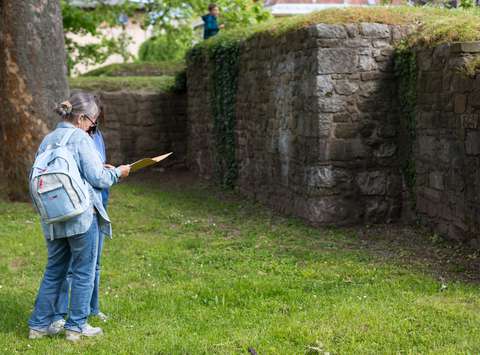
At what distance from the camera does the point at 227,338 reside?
5258 millimetres

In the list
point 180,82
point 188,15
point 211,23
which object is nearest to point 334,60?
point 180,82

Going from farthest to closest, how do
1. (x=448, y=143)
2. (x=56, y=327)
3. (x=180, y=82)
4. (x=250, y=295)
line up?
1. (x=180, y=82)
2. (x=448, y=143)
3. (x=250, y=295)
4. (x=56, y=327)

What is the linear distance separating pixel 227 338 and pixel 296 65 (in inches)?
196

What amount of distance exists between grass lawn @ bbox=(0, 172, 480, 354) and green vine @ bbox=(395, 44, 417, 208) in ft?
3.08

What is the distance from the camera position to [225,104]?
1239 centimetres

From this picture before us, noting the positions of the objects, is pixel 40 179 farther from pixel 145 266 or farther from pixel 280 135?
pixel 280 135

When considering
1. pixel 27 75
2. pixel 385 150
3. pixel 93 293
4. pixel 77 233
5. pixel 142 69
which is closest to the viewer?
pixel 77 233

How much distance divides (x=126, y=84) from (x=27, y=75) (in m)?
4.77

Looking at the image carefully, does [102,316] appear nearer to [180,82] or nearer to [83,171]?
[83,171]

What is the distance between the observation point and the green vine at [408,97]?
8812 millimetres

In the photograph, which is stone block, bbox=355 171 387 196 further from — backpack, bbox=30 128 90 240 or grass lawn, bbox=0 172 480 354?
backpack, bbox=30 128 90 240

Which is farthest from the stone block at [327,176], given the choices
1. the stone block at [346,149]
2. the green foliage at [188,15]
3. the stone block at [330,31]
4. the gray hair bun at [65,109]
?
the green foliage at [188,15]

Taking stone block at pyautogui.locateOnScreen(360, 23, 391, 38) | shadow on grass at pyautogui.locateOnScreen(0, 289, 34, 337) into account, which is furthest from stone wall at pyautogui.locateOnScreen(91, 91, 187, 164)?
shadow on grass at pyautogui.locateOnScreen(0, 289, 34, 337)

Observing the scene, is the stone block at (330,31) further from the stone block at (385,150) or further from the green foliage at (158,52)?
the green foliage at (158,52)
